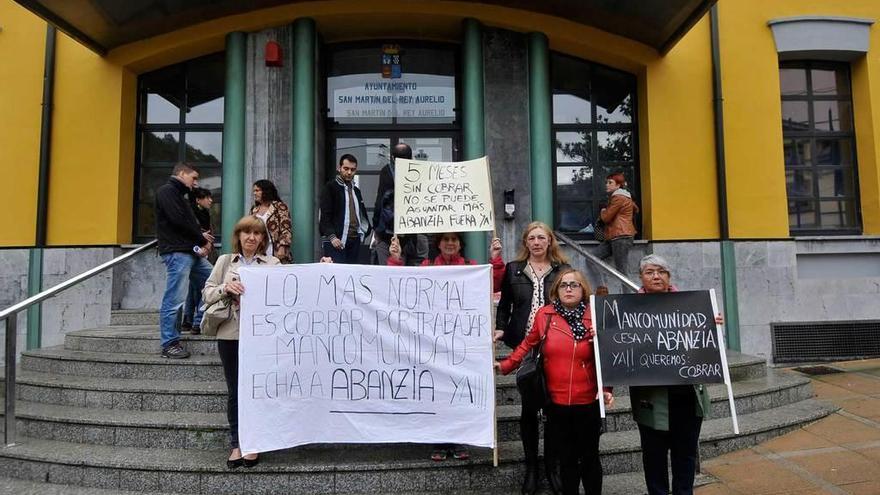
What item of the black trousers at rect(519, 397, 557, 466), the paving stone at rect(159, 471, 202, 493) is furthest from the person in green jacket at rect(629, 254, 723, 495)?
the paving stone at rect(159, 471, 202, 493)

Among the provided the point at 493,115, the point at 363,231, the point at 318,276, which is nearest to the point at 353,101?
the point at 493,115

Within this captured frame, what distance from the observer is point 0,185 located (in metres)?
7.27

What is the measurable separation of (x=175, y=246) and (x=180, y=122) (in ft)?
11.7

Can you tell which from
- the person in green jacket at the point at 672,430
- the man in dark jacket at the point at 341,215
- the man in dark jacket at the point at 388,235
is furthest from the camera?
the man in dark jacket at the point at 341,215

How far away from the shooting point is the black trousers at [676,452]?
10.2ft

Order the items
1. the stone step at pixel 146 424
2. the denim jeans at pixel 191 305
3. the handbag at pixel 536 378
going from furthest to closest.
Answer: the denim jeans at pixel 191 305 < the stone step at pixel 146 424 < the handbag at pixel 536 378

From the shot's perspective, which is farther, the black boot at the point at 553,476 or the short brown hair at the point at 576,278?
the black boot at the point at 553,476

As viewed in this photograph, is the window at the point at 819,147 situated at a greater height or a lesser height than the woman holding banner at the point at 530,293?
greater

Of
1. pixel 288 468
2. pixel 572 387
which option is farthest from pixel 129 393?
pixel 572 387

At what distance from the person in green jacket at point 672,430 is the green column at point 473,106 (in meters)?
3.78

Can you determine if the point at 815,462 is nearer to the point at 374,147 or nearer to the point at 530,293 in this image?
the point at 530,293

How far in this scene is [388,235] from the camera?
17.9 feet

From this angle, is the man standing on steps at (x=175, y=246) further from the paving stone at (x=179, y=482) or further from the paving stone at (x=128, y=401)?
the paving stone at (x=179, y=482)

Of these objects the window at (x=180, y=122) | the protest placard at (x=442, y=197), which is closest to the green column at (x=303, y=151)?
the window at (x=180, y=122)
